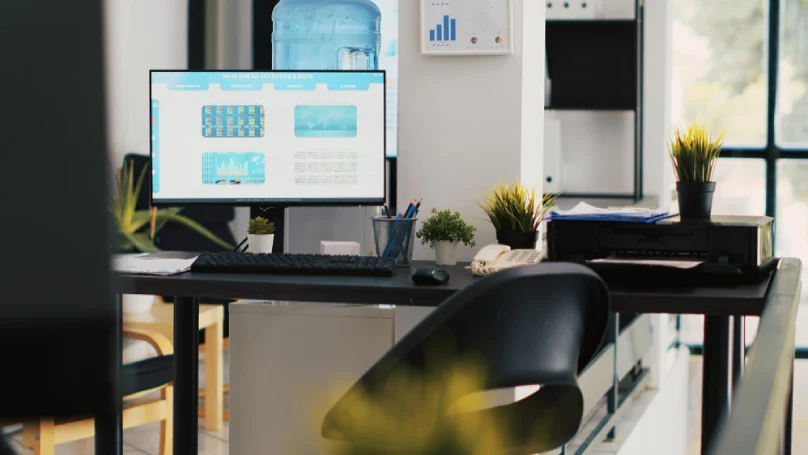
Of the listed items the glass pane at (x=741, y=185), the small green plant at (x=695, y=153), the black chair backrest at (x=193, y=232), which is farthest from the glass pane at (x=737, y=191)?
the small green plant at (x=695, y=153)

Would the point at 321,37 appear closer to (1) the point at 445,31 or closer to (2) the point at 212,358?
(1) the point at 445,31

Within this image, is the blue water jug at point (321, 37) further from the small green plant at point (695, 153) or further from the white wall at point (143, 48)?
the white wall at point (143, 48)

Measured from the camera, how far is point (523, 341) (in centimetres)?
131

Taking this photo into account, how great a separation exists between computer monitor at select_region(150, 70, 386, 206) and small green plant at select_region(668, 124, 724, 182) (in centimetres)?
74

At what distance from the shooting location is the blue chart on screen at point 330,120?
2342 mm

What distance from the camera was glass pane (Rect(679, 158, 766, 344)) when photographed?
561cm

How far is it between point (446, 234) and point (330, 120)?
427 millimetres

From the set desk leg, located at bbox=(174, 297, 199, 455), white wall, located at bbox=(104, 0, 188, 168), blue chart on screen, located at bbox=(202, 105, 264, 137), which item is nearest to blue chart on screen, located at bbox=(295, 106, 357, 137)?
blue chart on screen, located at bbox=(202, 105, 264, 137)

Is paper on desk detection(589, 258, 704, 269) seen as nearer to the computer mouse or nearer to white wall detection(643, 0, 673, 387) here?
the computer mouse

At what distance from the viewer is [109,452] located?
2244 mm

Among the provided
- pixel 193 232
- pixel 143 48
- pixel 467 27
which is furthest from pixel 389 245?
pixel 143 48

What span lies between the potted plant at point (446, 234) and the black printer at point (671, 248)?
0.30m

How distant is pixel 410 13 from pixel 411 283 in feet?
2.99

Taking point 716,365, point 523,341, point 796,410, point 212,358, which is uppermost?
point 523,341
